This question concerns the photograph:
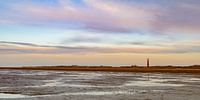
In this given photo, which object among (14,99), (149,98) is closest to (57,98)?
(14,99)

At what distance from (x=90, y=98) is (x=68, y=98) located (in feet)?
4.11

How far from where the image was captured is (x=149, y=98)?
72.5ft

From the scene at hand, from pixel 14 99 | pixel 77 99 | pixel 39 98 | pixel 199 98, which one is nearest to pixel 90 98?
pixel 77 99

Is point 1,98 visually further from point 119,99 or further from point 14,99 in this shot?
point 119,99

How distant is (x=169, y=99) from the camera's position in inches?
857

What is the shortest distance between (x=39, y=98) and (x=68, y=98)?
64.3 inches

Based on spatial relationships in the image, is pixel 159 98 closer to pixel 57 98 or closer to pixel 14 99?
pixel 57 98

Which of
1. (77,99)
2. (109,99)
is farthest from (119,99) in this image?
(77,99)

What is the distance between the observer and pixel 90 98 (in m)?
22.0

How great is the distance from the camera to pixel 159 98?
872 inches

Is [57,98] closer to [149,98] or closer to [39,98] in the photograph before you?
[39,98]

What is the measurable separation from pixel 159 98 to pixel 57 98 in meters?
5.84

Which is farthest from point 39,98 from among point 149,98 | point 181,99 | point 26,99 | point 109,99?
point 181,99

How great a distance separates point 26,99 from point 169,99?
799cm
